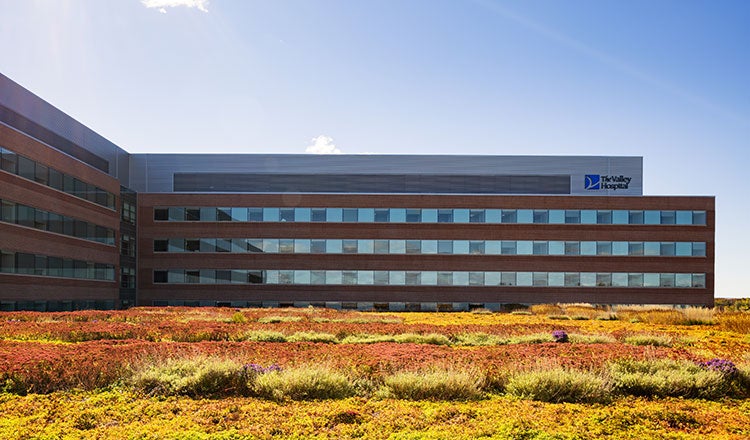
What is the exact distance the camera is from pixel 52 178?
1853 inches

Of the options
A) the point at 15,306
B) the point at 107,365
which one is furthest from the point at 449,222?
the point at 107,365

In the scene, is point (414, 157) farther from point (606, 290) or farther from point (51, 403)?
point (51, 403)

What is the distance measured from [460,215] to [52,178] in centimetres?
3837

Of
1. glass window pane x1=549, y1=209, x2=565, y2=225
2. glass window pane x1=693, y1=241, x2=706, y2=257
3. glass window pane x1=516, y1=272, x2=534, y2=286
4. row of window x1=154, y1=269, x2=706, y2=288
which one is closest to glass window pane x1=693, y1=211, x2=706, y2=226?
glass window pane x1=693, y1=241, x2=706, y2=257

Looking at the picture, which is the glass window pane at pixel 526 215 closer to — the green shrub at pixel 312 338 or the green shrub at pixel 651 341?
the green shrub at pixel 651 341

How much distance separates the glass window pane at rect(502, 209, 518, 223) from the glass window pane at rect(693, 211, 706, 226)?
63.9 feet

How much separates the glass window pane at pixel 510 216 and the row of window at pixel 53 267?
39.7 meters

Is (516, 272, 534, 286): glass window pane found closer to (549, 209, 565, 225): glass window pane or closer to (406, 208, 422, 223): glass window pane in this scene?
(549, 209, 565, 225): glass window pane

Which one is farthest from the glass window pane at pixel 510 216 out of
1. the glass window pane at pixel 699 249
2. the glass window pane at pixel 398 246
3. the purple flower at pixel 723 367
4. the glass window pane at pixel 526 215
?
the purple flower at pixel 723 367

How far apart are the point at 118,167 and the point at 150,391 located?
5920 cm

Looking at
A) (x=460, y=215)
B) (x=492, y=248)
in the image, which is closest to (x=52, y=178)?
(x=460, y=215)

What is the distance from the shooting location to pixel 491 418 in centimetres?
961

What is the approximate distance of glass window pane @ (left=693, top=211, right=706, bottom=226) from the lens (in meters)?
65.2

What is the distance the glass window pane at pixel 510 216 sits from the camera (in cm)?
6431
